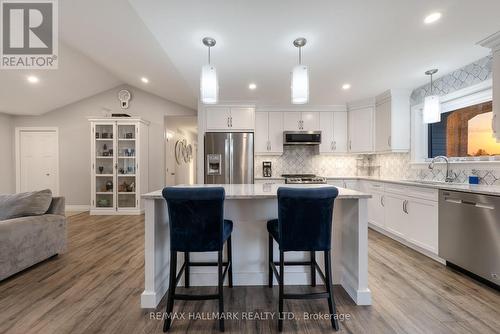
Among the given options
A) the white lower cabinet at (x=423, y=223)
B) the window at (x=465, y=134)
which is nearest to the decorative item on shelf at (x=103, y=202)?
the white lower cabinet at (x=423, y=223)

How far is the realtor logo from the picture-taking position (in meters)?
2.75

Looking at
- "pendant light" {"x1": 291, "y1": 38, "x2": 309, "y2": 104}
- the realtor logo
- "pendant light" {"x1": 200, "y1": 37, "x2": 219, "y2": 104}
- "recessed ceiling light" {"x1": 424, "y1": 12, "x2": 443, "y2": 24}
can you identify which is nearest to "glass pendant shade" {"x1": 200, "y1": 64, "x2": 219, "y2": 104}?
"pendant light" {"x1": 200, "y1": 37, "x2": 219, "y2": 104}

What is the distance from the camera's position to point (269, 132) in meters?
4.59

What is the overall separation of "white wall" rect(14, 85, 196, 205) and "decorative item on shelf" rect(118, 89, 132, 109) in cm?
9

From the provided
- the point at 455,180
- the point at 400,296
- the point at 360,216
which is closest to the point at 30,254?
the point at 360,216

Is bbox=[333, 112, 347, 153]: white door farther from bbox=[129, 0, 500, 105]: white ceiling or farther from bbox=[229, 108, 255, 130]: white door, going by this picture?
bbox=[229, 108, 255, 130]: white door

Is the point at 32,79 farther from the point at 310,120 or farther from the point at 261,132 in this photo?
the point at 310,120

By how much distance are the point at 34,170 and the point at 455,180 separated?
27.4 feet

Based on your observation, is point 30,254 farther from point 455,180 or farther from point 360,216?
point 455,180

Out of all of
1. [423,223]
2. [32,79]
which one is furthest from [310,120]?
[32,79]

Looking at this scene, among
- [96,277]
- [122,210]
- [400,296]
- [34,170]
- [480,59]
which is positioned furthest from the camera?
[34,170]

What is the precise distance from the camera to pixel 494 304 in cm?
182

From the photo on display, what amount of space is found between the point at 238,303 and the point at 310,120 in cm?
369

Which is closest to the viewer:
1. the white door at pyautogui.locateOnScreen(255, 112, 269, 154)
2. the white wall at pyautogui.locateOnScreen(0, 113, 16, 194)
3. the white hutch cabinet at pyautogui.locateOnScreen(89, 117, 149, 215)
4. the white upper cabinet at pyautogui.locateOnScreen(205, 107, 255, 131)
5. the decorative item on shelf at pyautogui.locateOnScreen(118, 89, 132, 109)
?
the white upper cabinet at pyautogui.locateOnScreen(205, 107, 255, 131)
